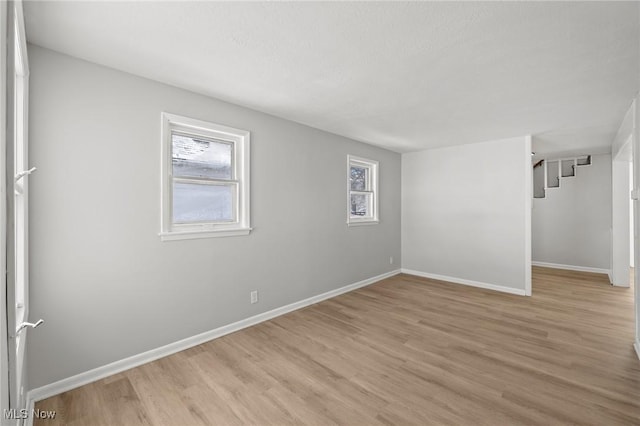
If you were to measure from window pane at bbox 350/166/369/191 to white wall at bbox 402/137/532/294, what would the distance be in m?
1.10

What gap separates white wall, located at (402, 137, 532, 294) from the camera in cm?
441

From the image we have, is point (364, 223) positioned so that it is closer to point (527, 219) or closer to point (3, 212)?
point (527, 219)

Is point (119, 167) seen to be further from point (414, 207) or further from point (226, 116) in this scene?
point (414, 207)

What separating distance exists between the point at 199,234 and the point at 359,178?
3090 mm

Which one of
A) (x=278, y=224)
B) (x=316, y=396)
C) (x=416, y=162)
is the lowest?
(x=316, y=396)

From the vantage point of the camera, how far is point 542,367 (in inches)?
92.4

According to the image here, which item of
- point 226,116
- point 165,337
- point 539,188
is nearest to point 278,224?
point 226,116

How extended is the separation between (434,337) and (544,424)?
120 cm

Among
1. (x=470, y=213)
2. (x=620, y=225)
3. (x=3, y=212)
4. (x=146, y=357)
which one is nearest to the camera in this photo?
(x=3, y=212)

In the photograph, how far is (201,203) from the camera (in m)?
2.92

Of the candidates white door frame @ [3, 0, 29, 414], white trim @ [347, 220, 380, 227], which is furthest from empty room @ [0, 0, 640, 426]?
white trim @ [347, 220, 380, 227]

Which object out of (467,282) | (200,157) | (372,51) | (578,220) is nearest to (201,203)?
(200,157)

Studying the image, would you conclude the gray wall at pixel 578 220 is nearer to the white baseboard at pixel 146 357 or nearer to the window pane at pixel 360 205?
the window pane at pixel 360 205

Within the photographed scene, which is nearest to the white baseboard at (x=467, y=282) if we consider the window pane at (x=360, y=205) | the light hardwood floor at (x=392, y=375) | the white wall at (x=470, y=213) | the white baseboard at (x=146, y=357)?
the white wall at (x=470, y=213)
